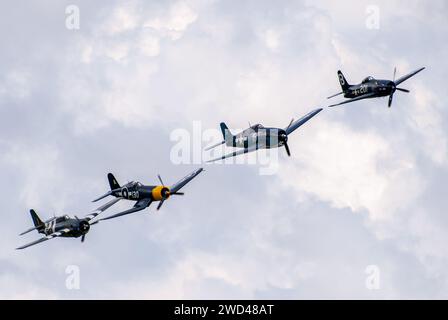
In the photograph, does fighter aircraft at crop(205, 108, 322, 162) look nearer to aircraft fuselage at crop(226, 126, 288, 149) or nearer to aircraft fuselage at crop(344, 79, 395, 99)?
aircraft fuselage at crop(226, 126, 288, 149)

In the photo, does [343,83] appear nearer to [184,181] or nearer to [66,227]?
[184,181]

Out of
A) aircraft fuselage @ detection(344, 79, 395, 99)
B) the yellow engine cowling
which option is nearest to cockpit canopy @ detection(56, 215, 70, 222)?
the yellow engine cowling

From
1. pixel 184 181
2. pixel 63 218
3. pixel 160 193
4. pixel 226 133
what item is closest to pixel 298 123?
pixel 226 133

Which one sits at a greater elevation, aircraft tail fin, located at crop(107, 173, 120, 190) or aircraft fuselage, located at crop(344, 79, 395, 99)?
aircraft fuselage, located at crop(344, 79, 395, 99)

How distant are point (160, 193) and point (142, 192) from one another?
2.65 m

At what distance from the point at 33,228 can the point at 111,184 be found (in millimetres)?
10366

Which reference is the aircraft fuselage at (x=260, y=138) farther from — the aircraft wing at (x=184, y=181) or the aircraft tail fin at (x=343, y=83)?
the aircraft tail fin at (x=343, y=83)

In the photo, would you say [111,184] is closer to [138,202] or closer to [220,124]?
[138,202]

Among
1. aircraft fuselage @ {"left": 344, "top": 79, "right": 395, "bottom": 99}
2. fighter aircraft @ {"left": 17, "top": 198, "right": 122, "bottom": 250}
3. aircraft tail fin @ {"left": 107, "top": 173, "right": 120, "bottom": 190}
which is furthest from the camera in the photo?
aircraft fuselage @ {"left": 344, "top": 79, "right": 395, "bottom": 99}

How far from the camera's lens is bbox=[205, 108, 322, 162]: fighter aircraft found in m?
123

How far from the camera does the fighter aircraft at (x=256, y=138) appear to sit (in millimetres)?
122700
